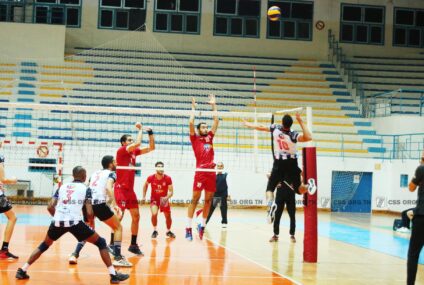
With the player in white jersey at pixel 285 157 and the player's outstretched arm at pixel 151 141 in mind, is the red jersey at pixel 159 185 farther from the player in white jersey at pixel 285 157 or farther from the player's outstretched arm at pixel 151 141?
the player in white jersey at pixel 285 157

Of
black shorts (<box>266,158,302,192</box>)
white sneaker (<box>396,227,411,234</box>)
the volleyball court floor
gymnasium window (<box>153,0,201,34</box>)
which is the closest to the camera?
the volleyball court floor

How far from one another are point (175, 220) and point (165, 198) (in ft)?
17.9

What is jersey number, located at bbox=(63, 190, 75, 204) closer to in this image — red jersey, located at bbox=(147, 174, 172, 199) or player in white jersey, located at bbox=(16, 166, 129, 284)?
player in white jersey, located at bbox=(16, 166, 129, 284)

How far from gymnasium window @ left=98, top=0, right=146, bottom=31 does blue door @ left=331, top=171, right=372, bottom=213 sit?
1266 cm

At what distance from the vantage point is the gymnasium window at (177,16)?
109ft

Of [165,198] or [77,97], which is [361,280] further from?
[77,97]

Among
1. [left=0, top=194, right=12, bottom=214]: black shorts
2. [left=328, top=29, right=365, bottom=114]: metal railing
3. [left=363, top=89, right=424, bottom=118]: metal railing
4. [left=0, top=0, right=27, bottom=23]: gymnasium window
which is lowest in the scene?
→ [left=0, top=194, right=12, bottom=214]: black shorts

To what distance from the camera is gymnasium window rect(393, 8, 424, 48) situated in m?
34.9

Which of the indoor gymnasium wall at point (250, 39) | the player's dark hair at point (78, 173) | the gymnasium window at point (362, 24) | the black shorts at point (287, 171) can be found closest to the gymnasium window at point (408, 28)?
the indoor gymnasium wall at point (250, 39)

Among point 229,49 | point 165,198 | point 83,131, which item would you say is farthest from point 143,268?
point 229,49

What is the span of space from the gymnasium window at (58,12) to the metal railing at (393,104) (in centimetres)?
1459

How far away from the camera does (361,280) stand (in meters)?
9.90

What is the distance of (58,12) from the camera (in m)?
32.5

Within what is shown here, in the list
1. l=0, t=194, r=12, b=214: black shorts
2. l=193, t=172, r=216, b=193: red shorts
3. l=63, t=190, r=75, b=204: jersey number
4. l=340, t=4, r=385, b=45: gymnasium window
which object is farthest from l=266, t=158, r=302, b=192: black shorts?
l=340, t=4, r=385, b=45: gymnasium window
